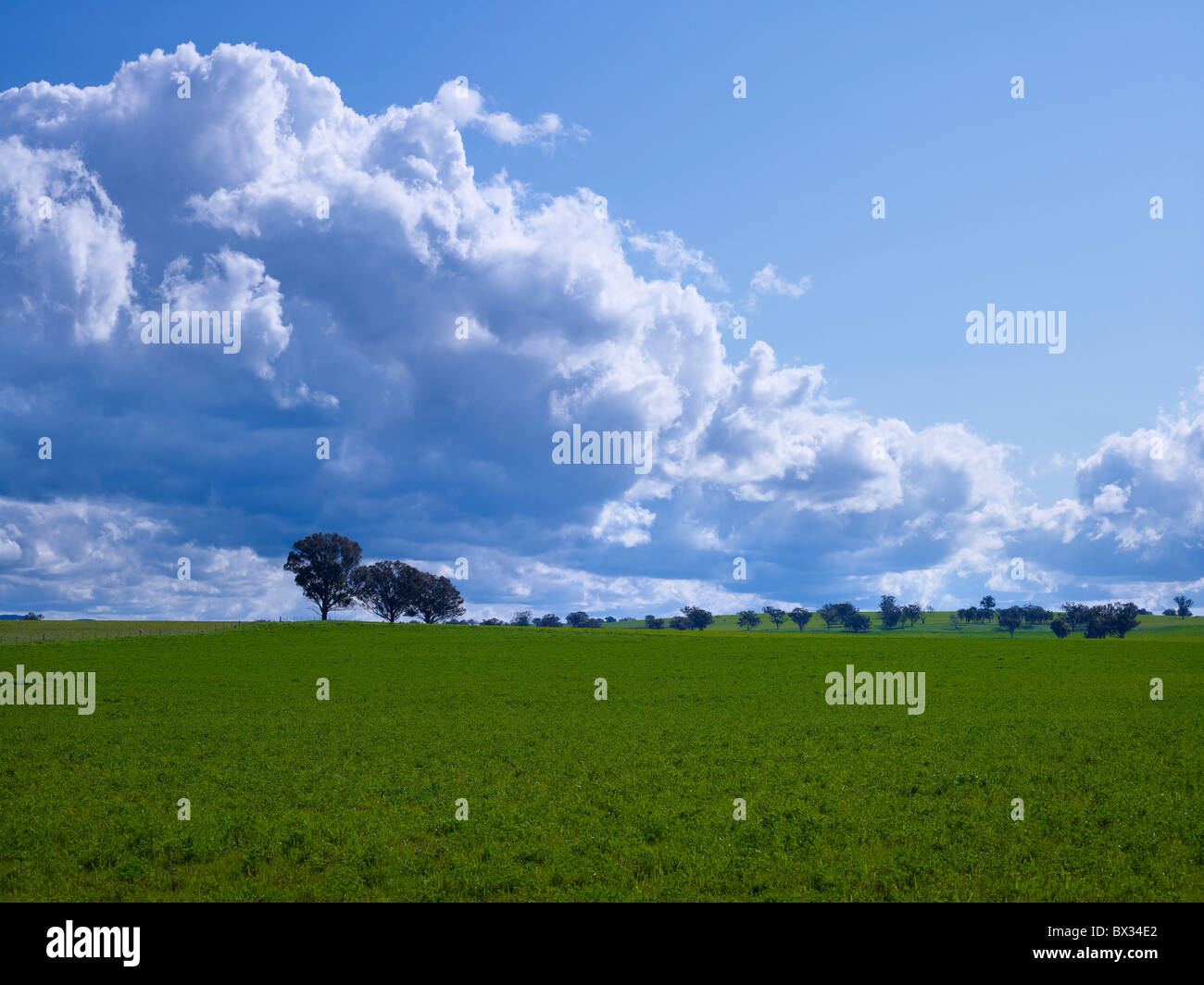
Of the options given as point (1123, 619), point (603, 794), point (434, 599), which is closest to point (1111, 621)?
point (1123, 619)

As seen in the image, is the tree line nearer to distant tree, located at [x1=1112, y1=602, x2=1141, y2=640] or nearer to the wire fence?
the wire fence

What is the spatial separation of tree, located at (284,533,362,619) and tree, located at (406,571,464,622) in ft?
53.7

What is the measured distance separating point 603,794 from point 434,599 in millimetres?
142889

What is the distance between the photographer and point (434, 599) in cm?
16050

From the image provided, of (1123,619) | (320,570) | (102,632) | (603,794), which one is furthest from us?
(1123,619)

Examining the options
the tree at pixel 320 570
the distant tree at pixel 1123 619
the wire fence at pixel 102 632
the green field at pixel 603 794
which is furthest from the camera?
the distant tree at pixel 1123 619

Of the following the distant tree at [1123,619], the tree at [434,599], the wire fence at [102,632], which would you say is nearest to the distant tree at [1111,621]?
the distant tree at [1123,619]

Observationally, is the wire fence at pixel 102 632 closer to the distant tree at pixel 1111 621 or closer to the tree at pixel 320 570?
the tree at pixel 320 570

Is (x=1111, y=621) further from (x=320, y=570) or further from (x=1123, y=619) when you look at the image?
(x=320, y=570)

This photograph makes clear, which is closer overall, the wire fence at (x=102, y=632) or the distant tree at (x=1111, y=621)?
the wire fence at (x=102, y=632)

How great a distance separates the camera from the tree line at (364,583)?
467 feet

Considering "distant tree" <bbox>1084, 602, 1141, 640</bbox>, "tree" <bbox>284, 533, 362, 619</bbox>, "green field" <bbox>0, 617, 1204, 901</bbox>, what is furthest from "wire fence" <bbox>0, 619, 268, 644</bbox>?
"distant tree" <bbox>1084, 602, 1141, 640</bbox>

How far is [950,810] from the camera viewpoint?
21.3 m
